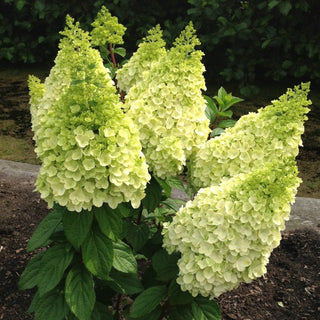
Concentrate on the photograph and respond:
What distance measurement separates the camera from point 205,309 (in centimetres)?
170

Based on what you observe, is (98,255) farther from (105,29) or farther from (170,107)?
(105,29)

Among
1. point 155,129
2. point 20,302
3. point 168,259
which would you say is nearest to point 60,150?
point 155,129

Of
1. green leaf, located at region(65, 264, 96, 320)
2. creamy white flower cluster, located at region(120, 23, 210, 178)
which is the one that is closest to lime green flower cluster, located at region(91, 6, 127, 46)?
creamy white flower cluster, located at region(120, 23, 210, 178)

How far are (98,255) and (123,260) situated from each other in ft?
0.65

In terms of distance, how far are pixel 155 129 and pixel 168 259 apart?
0.48m

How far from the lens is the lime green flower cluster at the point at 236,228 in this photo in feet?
4.64

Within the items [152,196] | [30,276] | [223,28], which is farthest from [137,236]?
[223,28]

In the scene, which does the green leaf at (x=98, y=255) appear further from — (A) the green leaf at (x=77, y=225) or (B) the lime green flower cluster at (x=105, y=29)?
(B) the lime green flower cluster at (x=105, y=29)

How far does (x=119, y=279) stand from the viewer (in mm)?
1797

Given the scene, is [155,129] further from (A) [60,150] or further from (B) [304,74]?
(B) [304,74]

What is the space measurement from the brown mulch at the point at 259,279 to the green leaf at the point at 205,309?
31.3 inches

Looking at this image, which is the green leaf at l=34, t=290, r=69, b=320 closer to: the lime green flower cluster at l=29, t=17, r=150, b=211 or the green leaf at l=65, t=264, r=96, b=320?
the green leaf at l=65, t=264, r=96, b=320

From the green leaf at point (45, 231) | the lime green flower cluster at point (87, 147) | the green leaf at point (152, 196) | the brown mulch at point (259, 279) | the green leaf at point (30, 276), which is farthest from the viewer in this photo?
the brown mulch at point (259, 279)

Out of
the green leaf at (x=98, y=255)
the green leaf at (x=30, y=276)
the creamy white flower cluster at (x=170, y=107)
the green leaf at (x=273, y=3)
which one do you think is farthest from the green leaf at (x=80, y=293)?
the green leaf at (x=273, y=3)
